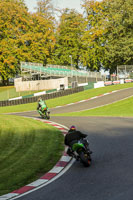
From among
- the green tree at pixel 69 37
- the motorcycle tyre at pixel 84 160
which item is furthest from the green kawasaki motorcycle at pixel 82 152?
the green tree at pixel 69 37

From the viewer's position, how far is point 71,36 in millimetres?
71750

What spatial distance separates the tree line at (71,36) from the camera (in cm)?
6488

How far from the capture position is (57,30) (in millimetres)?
75000

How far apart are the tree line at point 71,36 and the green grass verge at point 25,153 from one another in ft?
168

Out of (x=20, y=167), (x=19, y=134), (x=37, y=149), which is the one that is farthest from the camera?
(x=19, y=134)

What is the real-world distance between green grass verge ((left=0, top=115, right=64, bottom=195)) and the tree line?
51.1 metres

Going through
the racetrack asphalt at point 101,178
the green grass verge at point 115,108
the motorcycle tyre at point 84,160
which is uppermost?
the motorcycle tyre at point 84,160

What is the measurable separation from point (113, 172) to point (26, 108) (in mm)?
30056

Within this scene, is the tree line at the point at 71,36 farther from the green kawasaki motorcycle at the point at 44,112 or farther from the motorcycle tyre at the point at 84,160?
the motorcycle tyre at the point at 84,160

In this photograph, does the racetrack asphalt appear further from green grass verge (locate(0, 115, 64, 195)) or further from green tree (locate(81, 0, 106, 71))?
green tree (locate(81, 0, 106, 71))

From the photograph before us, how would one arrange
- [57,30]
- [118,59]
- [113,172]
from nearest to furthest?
[113,172], [118,59], [57,30]

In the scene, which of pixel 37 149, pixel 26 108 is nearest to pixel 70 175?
pixel 37 149

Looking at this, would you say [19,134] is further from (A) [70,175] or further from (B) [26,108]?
(B) [26,108]

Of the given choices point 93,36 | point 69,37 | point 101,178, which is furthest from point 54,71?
A: point 101,178
